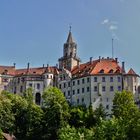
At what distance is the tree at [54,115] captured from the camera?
9391 centimetres

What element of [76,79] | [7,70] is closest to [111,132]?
[76,79]

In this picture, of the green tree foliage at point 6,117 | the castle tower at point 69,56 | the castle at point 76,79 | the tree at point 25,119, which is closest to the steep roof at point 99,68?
the castle at point 76,79

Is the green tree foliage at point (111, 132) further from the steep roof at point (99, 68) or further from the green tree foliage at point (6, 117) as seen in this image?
the steep roof at point (99, 68)

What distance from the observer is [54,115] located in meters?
96.1

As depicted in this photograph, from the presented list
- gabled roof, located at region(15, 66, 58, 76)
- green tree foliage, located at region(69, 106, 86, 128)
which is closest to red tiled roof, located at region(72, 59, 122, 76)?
gabled roof, located at region(15, 66, 58, 76)

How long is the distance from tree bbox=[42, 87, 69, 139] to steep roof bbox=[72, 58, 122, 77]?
1945 centimetres

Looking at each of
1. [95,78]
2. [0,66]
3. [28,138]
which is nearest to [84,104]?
[95,78]

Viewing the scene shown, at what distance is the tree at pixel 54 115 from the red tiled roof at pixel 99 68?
64.1 feet

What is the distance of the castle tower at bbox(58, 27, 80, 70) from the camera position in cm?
13375

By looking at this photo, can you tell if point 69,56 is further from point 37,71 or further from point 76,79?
point 76,79

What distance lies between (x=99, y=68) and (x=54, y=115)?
29865 millimetres

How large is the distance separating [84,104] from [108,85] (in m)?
8.16

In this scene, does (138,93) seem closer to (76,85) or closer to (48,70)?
(76,85)

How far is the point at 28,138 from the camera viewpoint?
9406cm
